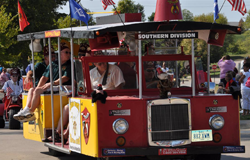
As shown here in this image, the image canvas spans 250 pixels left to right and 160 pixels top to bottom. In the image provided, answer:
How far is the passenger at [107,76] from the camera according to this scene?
8594 millimetres

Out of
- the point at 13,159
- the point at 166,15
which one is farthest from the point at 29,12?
the point at 166,15

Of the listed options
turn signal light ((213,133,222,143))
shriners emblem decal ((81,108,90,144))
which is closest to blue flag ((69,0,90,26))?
shriners emblem decal ((81,108,90,144))

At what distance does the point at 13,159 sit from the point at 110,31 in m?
3.97

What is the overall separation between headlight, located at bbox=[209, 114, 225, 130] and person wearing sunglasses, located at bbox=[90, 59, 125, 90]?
1.64 metres

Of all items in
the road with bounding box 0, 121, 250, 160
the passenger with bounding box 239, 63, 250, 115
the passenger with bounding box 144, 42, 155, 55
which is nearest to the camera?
the passenger with bounding box 144, 42, 155, 55

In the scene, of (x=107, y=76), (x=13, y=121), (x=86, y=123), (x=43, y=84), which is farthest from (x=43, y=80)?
(x=13, y=121)

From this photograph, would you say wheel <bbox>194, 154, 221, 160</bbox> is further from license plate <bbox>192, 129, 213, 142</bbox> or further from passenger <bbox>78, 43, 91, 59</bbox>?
passenger <bbox>78, 43, 91, 59</bbox>

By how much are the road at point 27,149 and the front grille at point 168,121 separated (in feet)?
7.85

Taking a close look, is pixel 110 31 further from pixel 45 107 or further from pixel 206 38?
pixel 45 107

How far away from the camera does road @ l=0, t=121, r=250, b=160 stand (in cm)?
1004

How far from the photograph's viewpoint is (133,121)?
7.55m

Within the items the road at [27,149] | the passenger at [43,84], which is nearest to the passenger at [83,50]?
the passenger at [43,84]

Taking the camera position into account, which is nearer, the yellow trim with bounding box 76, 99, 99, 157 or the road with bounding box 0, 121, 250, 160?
the yellow trim with bounding box 76, 99, 99, 157

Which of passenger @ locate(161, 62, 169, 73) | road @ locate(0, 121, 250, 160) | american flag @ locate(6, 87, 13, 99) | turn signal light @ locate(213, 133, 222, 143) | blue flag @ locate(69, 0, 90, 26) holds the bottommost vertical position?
road @ locate(0, 121, 250, 160)
